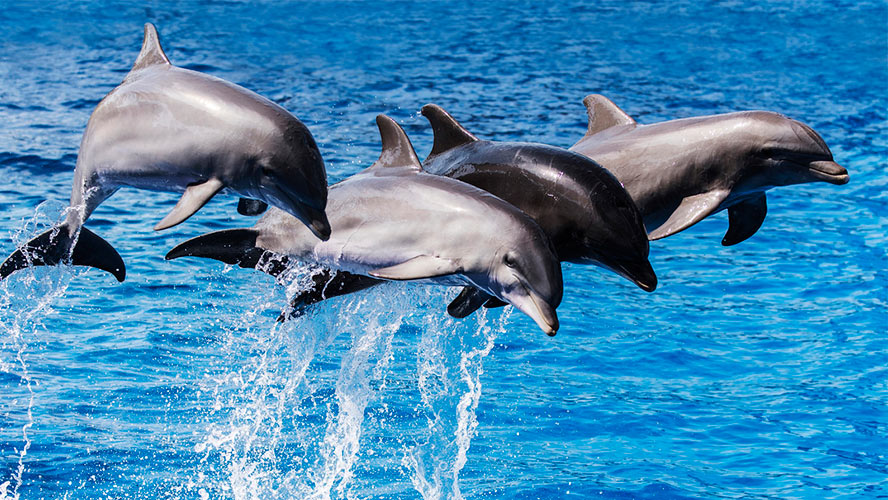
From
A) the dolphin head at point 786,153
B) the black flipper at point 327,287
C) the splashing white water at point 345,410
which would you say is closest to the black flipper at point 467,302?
the black flipper at point 327,287

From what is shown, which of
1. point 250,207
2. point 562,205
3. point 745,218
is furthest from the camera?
point 745,218

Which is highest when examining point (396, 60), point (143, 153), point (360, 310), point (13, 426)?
point (143, 153)

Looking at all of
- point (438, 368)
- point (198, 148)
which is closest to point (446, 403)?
point (438, 368)

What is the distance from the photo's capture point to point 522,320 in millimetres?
11117

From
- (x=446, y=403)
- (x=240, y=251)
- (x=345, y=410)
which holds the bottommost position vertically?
(x=446, y=403)

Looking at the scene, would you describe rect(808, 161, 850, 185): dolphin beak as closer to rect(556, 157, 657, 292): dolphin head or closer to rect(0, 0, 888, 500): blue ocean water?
rect(556, 157, 657, 292): dolphin head

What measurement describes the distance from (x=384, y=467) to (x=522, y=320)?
10.3 feet

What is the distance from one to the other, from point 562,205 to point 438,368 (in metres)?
5.56

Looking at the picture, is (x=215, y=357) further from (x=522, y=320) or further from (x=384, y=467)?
(x=522, y=320)

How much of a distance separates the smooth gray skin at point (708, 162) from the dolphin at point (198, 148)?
195 cm

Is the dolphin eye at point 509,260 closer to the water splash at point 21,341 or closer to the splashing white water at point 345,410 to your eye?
the splashing white water at point 345,410

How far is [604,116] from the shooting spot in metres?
6.25

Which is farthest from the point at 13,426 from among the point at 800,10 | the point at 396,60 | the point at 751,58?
the point at 800,10

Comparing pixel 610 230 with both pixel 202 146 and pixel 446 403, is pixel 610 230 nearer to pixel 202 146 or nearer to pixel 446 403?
pixel 202 146
